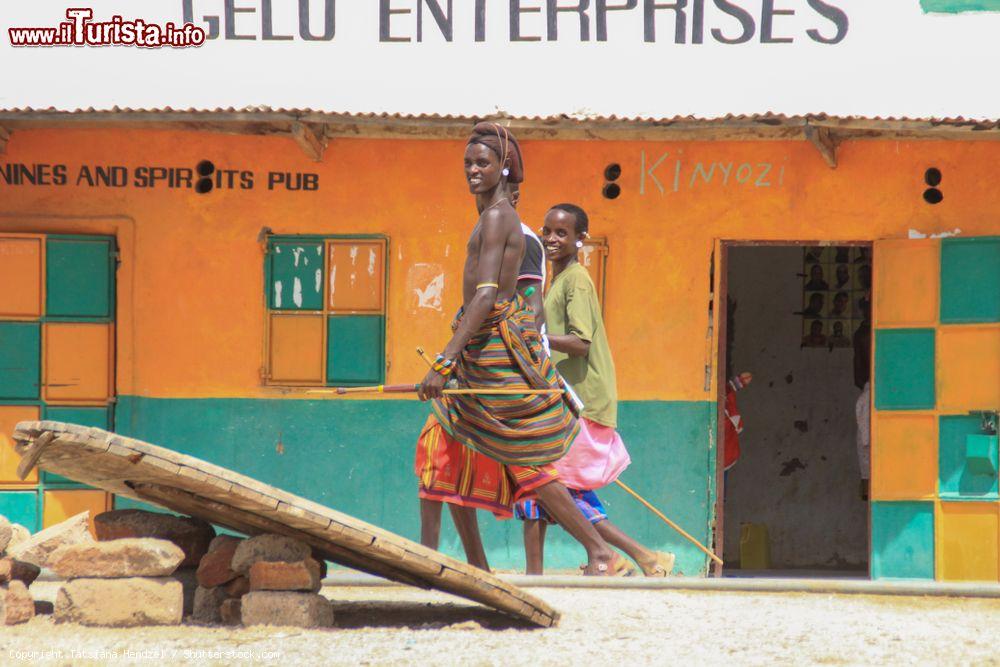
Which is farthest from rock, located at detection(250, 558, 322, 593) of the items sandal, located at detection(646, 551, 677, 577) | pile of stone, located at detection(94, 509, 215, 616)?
sandal, located at detection(646, 551, 677, 577)

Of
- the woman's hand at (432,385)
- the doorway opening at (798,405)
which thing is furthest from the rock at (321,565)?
the doorway opening at (798,405)

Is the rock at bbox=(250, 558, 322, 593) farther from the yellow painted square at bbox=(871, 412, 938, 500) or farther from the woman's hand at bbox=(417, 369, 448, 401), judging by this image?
the yellow painted square at bbox=(871, 412, 938, 500)

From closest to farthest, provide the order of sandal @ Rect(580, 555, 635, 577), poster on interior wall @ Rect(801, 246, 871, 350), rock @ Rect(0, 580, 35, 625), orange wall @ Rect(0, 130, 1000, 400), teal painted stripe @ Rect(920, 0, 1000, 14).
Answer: rock @ Rect(0, 580, 35, 625) < sandal @ Rect(580, 555, 635, 577) < orange wall @ Rect(0, 130, 1000, 400) < teal painted stripe @ Rect(920, 0, 1000, 14) < poster on interior wall @ Rect(801, 246, 871, 350)

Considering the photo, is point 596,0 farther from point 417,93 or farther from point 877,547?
point 877,547

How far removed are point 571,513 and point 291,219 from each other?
9.62 feet

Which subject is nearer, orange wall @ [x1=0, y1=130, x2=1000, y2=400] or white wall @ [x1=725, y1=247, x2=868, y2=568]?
orange wall @ [x1=0, y1=130, x2=1000, y2=400]

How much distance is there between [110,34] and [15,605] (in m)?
4.43

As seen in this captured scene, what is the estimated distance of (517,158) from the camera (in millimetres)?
6348

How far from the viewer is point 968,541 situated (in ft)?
26.8

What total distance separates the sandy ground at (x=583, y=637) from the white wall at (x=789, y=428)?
4.50 metres

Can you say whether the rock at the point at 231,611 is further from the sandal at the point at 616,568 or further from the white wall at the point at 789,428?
the white wall at the point at 789,428

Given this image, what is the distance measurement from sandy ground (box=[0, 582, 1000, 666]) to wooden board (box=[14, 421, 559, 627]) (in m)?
0.16

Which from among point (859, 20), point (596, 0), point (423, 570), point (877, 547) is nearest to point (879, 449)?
point (877, 547)

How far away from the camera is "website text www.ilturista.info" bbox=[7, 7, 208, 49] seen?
347 inches
